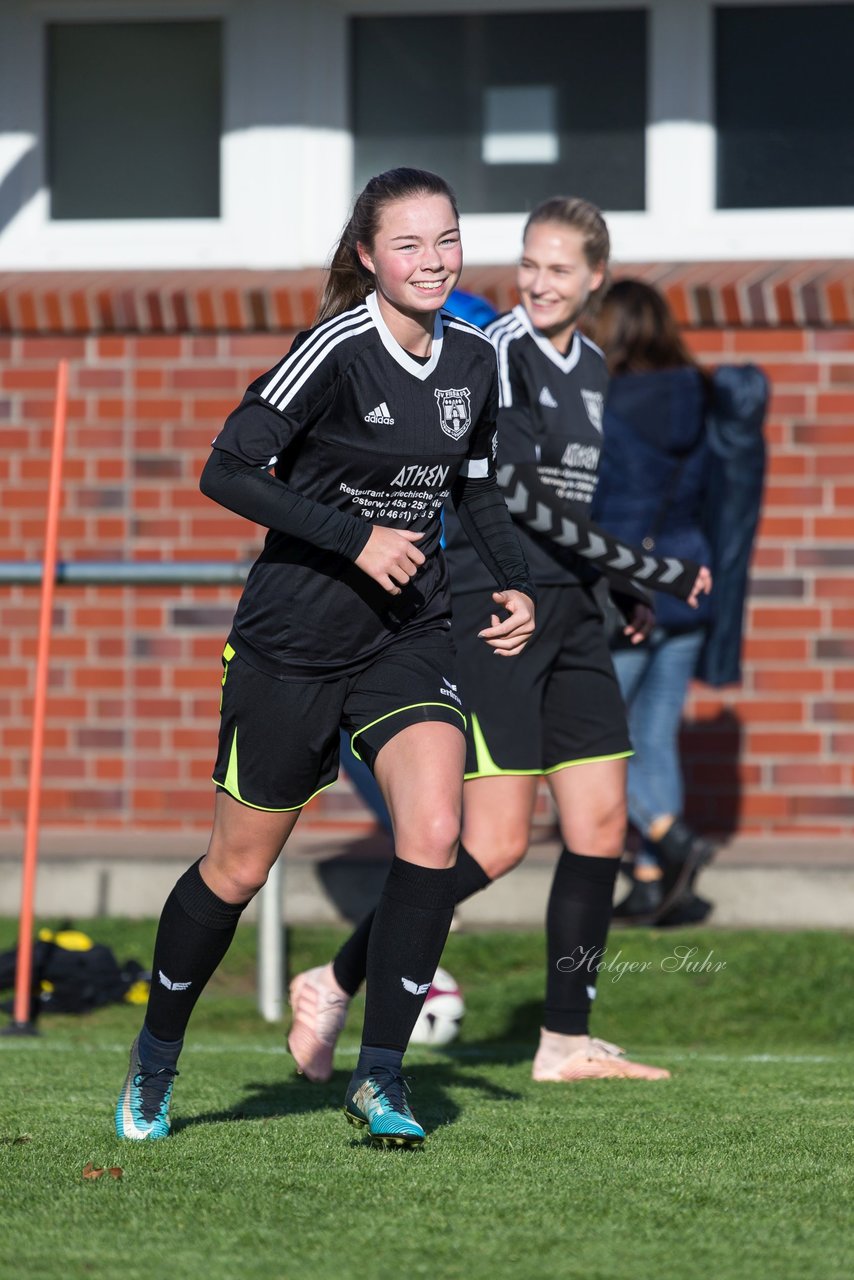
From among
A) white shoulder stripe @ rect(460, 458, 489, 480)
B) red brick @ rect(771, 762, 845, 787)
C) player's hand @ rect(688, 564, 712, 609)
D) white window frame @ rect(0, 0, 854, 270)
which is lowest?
red brick @ rect(771, 762, 845, 787)

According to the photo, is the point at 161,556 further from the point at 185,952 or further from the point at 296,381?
the point at 296,381

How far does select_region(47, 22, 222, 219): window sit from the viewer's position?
26.0ft

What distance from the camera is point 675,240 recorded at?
7566 millimetres

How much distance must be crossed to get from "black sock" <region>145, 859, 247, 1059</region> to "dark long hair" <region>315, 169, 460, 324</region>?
44.2 inches

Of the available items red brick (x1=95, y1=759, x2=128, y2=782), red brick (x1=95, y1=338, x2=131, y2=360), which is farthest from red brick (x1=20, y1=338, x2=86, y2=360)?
red brick (x1=95, y1=759, x2=128, y2=782)

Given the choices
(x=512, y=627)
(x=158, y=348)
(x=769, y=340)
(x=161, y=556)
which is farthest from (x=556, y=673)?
(x=158, y=348)

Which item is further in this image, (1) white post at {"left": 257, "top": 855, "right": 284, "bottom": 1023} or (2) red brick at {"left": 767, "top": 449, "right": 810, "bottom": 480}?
(2) red brick at {"left": 767, "top": 449, "right": 810, "bottom": 480}

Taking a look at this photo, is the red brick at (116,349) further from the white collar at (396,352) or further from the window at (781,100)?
the white collar at (396,352)

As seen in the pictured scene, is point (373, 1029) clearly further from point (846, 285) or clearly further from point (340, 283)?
point (846, 285)

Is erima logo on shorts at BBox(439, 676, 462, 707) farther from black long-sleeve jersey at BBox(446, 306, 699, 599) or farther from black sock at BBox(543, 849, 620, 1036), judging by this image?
black sock at BBox(543, 849, 620, 1036)

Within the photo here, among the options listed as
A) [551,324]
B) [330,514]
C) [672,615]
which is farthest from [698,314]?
[330,514]

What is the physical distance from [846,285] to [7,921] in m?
3.82

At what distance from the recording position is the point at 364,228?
3.51m

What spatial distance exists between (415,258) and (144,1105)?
5.40 feet
